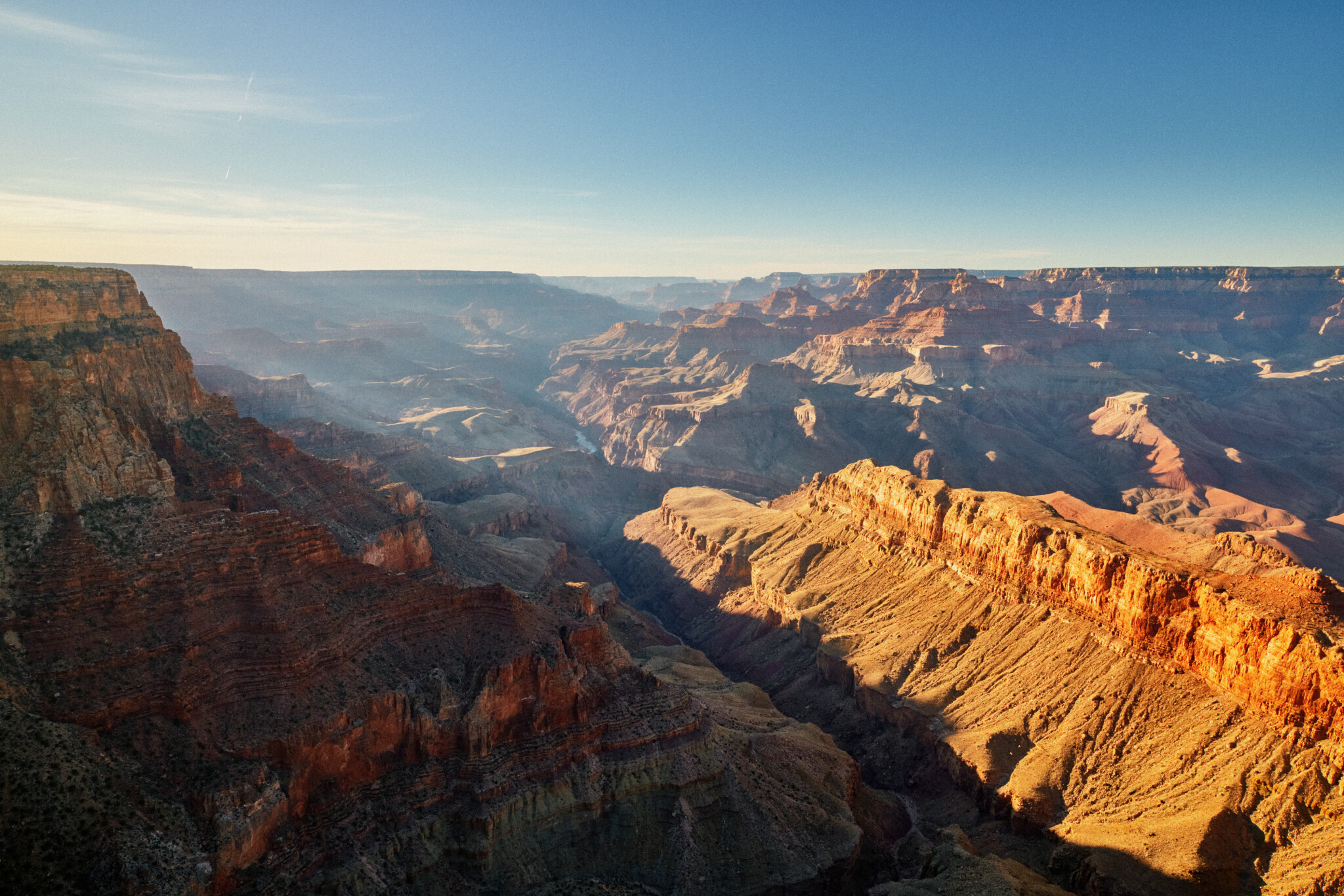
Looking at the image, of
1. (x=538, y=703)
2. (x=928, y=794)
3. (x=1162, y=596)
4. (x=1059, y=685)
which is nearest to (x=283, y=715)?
(x=538, y=703)

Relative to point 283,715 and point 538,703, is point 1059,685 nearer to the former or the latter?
point 538,703

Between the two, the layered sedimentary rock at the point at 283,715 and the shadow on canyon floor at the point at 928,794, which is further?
the shadow on canyon floor at the point at 928,794

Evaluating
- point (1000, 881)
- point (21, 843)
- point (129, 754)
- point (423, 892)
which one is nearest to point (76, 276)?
point (129, 754)

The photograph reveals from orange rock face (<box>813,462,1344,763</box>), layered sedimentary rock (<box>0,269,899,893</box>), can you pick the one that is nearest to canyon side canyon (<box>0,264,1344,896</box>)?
layered sedimentary rock (<box>0,269,899,893</box>)

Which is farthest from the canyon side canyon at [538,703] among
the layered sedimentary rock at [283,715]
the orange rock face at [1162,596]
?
the orange rock face at [1162,596]

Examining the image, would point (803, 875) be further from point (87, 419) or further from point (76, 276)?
point (76, 276)

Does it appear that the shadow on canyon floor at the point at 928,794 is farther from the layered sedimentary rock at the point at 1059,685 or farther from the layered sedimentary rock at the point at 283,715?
the layered sedimentary rock at the point at 283,715
